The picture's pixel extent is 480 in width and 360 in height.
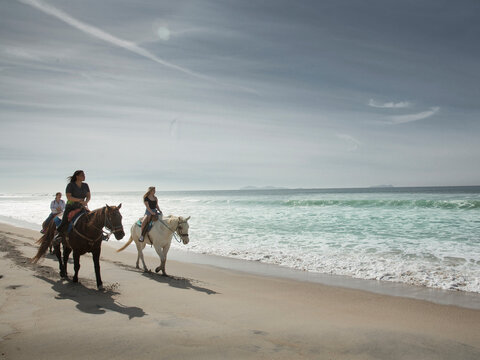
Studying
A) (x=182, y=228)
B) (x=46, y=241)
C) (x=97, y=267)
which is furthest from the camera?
(x=182, y=228)

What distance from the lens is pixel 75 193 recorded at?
6.61 meters

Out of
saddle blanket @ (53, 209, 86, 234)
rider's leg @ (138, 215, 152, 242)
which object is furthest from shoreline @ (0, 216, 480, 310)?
saddle blanket @ (53, 209, 86, 234)

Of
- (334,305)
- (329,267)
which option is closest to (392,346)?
(334,305)

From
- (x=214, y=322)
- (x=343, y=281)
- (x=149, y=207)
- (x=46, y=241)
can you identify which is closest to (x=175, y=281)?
(x=149, y=207)

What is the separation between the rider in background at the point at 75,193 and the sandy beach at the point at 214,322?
1328 millimetres

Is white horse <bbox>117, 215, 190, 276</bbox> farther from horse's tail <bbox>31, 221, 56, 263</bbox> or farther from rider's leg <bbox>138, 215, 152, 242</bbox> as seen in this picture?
horse's tail <bbox>31, 221, 56, 263</bbox>

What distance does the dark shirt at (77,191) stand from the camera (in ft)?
21.5

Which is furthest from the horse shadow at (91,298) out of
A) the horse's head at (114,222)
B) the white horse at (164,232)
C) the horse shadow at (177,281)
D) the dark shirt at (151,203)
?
the dark shirt at (151,203)

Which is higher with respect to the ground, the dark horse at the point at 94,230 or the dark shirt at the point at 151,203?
the dark shirt at the point at 151,203

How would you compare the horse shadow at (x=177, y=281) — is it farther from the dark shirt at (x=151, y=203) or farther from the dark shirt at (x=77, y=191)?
the dark shirt at (x=77, y=191)

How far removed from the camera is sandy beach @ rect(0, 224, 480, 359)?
11.9ft

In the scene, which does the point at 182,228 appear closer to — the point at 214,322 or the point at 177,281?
the point at 177,281

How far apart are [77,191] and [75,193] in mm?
63

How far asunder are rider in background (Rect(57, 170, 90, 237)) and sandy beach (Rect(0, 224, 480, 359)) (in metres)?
1.33
